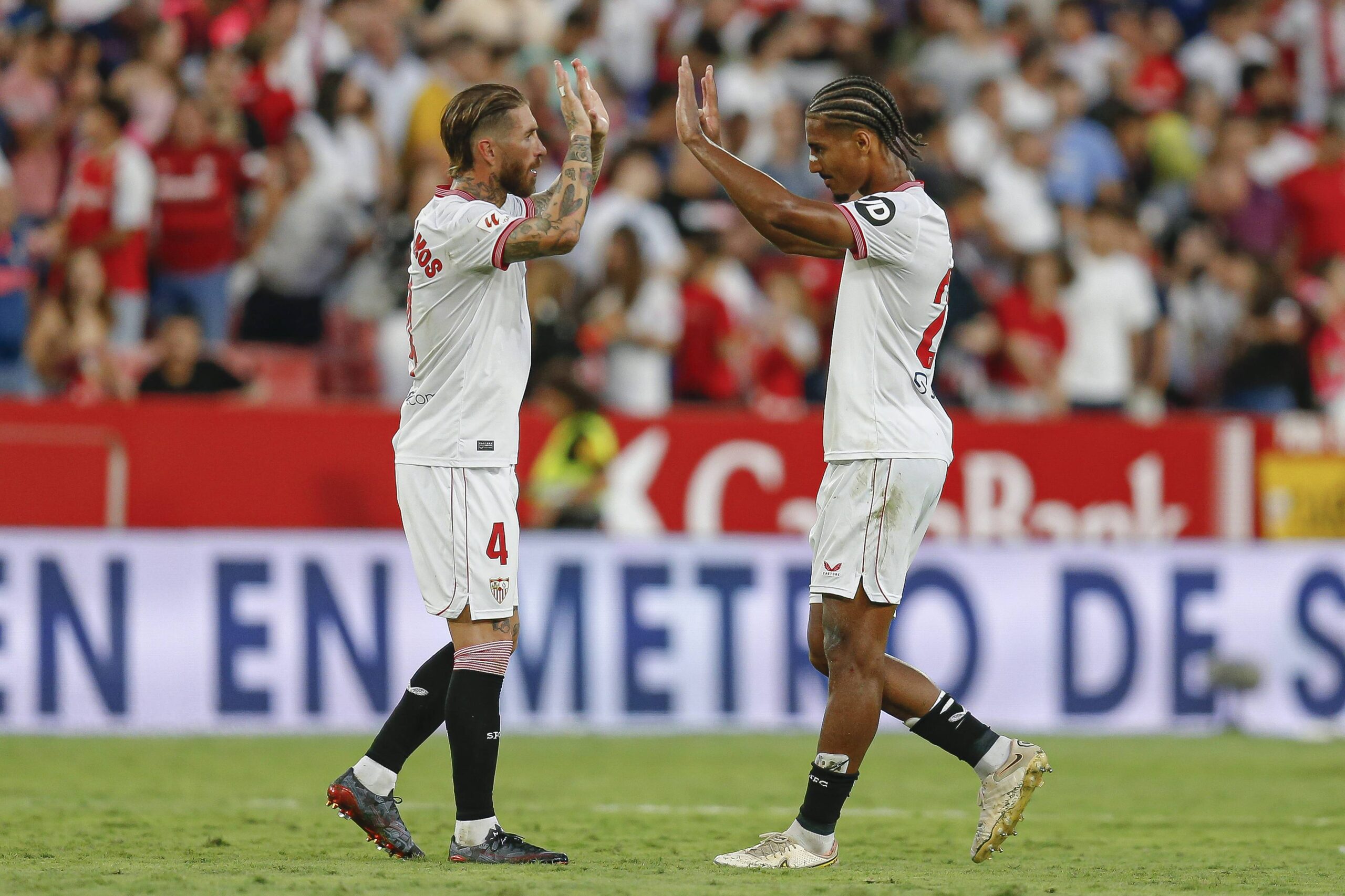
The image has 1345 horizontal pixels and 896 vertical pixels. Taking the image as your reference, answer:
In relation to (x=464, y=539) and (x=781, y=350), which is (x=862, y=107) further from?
(x=781, y=350)

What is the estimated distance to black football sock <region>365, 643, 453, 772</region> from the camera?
643 cm

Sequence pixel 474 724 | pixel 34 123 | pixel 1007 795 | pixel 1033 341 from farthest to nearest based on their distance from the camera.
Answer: pixel 1033 341, pixel 34 123, pixel 1007 795, pixel 474 724

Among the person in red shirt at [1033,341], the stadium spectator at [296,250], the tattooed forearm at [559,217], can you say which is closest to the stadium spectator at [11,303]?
the stadium spectator at [296,250]

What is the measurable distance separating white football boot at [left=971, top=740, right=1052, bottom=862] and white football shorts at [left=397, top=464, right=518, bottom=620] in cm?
168

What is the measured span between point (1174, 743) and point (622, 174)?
557 centimetres

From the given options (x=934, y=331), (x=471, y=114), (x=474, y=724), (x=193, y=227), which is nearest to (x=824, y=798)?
(x=474, y=724)

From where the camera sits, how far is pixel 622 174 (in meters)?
14.1

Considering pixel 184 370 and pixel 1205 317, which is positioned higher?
pixel 1205 317

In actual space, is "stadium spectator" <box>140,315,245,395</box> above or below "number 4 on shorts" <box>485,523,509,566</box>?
above

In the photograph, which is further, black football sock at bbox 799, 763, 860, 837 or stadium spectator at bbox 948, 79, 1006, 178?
stadium spectator at bbox 948, 79, 1006, 178

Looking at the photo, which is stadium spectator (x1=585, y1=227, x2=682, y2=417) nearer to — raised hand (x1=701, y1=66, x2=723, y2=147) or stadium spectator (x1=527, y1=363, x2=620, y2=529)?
stadium spectator (x1=527, y1=363, x2=620, y2=529)

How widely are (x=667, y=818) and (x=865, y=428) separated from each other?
7.74 ft

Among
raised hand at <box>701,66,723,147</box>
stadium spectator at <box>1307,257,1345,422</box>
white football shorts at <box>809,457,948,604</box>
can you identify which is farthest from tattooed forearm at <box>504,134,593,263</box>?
stadium spectator at <box>1307,257,1345,422</box>

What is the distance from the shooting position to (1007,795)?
6.41 metres
